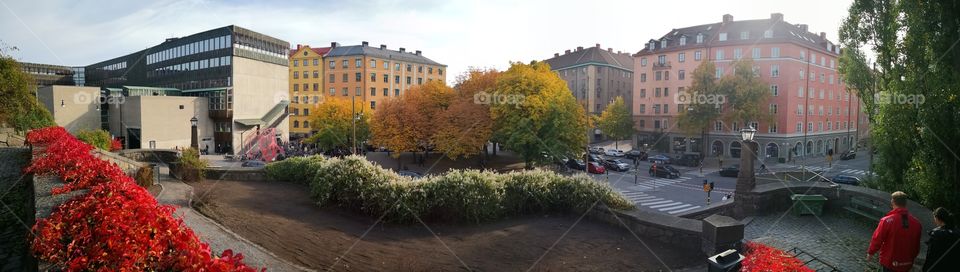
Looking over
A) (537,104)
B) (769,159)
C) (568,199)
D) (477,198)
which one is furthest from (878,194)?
(769,159)

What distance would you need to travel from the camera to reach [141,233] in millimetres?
4672

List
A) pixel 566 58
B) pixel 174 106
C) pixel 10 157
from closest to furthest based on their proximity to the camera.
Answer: pixel 10 157, pixel 174 106, pixel 566 58

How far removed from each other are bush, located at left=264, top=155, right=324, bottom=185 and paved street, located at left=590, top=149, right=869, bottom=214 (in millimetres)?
13846

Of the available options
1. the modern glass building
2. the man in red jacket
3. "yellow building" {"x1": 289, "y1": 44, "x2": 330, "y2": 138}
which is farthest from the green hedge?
"yellow building" {"x1": 289, "y1": 44, "x2": 330, "y2": 138}

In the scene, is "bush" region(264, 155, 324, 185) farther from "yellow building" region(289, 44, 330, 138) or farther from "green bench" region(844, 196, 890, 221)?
"yellow building" region(289, 44, 330, 138)

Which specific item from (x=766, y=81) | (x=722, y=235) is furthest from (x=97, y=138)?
(x=766, y=81)

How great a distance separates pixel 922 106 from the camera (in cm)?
1167

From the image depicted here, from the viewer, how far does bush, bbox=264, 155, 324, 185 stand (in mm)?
17531

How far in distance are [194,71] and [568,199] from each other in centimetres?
5773

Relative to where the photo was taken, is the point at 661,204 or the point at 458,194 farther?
the point at 661,204

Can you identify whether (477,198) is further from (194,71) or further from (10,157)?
(194,71)
